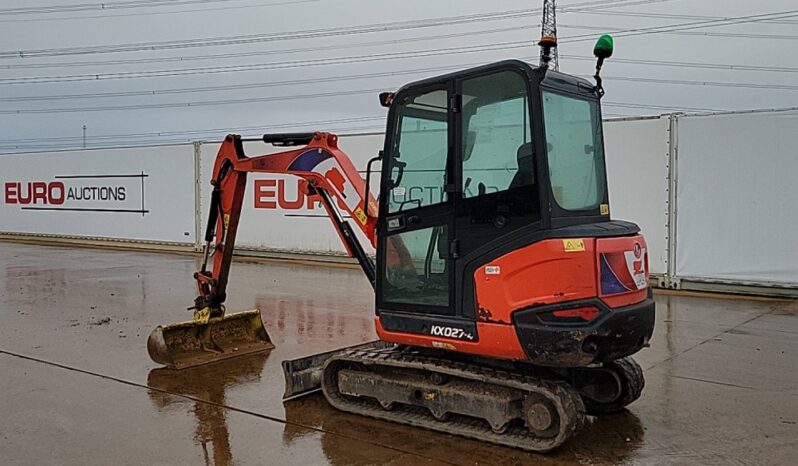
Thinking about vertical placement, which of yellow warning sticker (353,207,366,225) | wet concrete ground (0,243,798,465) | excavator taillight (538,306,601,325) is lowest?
wet concrete ground (0,243,798,465)

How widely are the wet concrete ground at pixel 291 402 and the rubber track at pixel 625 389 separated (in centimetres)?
9

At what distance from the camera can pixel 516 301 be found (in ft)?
14.7

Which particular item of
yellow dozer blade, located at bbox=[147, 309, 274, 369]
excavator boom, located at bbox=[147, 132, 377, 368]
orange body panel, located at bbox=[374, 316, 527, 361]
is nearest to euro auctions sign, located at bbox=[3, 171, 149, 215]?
yellow dozer blade, located at bbox=[147, 309, 274, 369]

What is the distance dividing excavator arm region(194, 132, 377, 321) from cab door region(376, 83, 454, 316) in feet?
1.26

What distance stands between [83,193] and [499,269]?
1735cm

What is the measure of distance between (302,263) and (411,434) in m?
10.7

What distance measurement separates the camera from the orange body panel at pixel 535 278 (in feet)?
14.2

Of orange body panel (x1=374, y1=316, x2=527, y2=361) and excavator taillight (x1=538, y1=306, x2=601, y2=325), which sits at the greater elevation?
excavator taillight (x1=538, y1=306, x2=601, y2=325)

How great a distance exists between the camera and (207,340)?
23.0 feet

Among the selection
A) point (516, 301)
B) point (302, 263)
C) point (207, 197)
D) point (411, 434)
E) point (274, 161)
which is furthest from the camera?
point (207, 197)

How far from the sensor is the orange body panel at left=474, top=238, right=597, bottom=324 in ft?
14.2

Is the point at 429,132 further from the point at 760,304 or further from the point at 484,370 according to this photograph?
the point at 760,304

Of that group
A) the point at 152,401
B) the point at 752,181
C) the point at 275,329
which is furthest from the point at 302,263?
the point at 152,401

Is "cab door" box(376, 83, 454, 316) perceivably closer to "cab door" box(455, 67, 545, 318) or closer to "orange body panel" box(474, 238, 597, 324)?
"cab door" box(455, 67, 545, 318)
